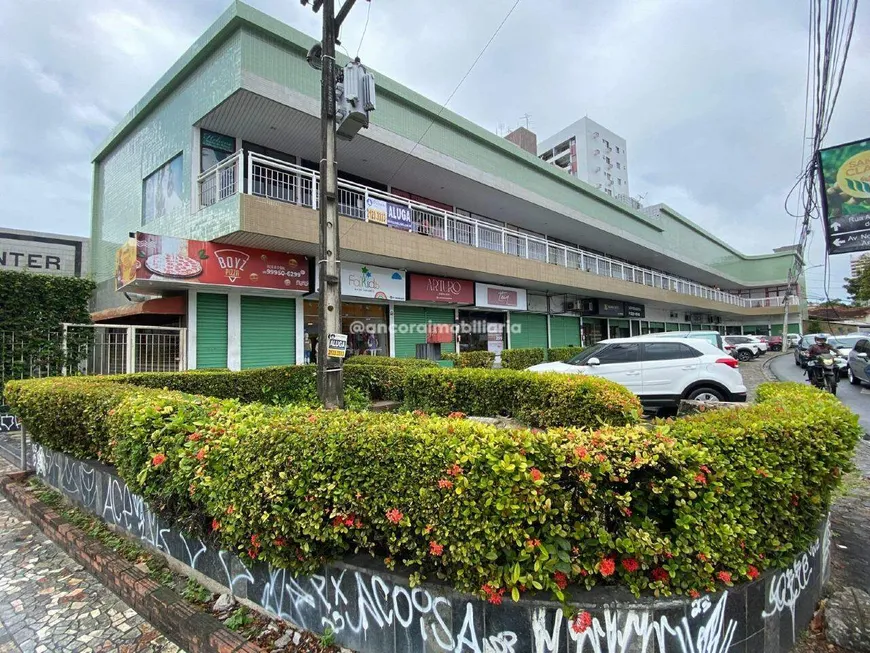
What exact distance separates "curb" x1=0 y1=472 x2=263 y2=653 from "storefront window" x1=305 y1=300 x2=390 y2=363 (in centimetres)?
808

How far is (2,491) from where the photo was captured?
529 cm

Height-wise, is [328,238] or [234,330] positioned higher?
[328,238]

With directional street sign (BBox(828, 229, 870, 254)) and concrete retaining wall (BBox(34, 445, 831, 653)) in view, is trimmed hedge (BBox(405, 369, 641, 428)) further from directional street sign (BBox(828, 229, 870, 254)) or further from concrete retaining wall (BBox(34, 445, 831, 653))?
directional street sign (BBox(828, 229, 870, 254))

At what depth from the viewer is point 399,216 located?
39.0 feet

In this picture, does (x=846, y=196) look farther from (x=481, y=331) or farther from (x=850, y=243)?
(x=481, y=331)

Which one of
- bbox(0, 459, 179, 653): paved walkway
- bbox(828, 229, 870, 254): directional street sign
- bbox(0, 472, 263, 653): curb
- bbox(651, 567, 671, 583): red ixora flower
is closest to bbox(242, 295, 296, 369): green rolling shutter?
bbox(0, 472, 263, 653): curb

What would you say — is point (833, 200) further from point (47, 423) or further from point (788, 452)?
point (47, 423)

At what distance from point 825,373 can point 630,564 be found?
536 inches

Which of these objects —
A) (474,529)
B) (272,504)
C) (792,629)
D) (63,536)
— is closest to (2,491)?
(63,536)

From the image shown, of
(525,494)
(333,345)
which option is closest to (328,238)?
(333,345)

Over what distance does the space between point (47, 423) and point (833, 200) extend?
1081cm

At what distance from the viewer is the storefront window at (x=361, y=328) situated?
12.2 meters

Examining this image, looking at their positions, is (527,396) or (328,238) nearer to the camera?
(328,238)

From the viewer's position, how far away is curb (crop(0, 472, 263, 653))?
2418mm
